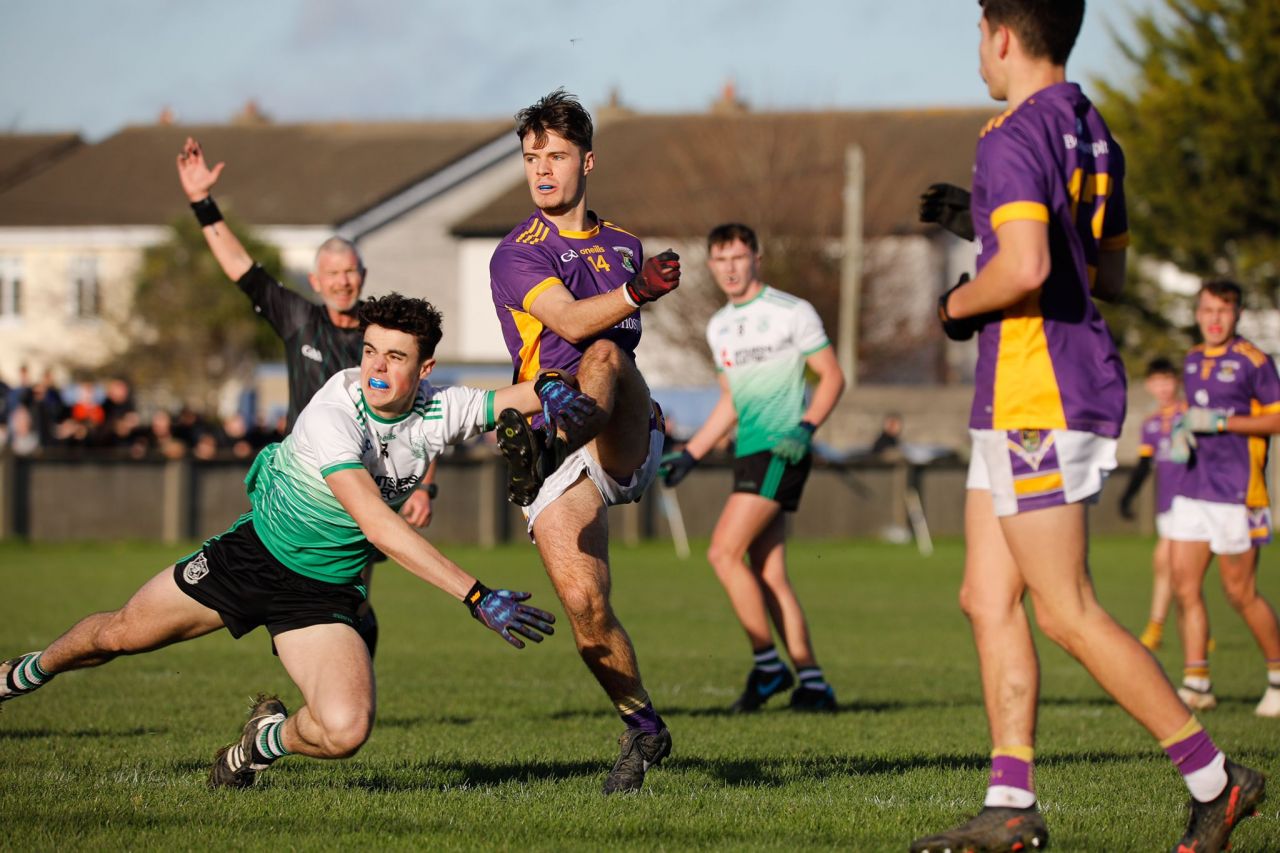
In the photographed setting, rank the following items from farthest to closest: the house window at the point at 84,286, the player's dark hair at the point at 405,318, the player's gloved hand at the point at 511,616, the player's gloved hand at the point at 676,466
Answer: the house window at the point at 84,286 → the player's gloved hand at the point at 676,466 → the player's dark hair at the point at 405,318 → the player's gloved hand at the point at 511,616

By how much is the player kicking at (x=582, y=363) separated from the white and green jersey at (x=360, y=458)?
1.48 ft

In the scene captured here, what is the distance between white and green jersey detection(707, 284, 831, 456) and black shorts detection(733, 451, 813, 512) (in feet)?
0.30

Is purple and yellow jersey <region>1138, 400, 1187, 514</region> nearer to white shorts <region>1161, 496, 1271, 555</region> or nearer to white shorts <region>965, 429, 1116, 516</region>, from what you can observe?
white shorts <region>1161, 496, 1271, 555</region>

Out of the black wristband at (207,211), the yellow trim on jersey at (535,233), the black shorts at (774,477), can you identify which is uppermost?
the black wristband at (207,211)

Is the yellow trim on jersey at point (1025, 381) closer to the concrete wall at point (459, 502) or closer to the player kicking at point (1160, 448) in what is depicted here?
the player kicking at point (1160, 448)

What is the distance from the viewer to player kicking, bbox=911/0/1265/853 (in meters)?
4.67

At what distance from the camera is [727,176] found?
44.8 meters

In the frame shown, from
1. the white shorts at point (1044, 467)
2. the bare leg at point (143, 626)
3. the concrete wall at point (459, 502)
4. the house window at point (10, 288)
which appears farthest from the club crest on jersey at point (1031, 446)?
the house window at point (10, 288)

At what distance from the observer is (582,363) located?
6004mm

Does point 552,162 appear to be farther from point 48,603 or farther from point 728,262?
point 48,603

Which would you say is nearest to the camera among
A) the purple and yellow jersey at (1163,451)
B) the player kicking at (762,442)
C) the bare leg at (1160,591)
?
the player kicking at (762,442)

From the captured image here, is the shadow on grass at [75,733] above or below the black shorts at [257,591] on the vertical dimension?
below

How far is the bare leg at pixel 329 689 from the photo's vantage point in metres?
5.59

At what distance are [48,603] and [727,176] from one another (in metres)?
31.7
